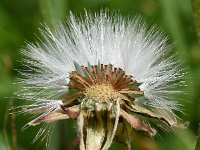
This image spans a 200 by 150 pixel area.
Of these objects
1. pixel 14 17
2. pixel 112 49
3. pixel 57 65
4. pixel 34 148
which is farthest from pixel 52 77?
pixel 14 17

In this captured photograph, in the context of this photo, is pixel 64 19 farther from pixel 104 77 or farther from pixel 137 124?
pixel 137 124

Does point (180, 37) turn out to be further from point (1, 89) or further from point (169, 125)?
point (169, 125)

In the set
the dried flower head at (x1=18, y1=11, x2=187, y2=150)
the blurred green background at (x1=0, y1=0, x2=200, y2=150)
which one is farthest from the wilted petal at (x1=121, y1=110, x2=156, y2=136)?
the blurred green background at (x1=0, y1=0, x2=200, y2=150)

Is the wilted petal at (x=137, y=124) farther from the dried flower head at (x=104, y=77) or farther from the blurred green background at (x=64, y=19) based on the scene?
the blurred green background at (x=64, y=19)

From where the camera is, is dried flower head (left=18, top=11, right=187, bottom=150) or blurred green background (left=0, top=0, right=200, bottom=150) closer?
dried flower head (left=18, top=11, right=187, bottom=150)

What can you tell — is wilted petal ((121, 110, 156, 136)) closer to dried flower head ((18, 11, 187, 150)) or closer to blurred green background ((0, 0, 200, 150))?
dried flower head ((18, 11, 187, 150))
